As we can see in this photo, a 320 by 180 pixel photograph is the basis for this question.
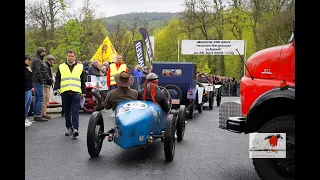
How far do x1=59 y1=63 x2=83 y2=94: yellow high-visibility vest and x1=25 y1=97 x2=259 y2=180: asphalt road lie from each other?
3.35 feet

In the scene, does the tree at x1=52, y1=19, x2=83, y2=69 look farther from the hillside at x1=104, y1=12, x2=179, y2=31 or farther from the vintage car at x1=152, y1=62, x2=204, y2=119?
the vintage car at x1=152, y1=62, x2=204, y2=119

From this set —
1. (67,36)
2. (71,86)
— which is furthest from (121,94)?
(67,36)

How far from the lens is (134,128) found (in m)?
5.42

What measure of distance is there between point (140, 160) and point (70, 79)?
8.83 feet

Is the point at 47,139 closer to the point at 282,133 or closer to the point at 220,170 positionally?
the point at 220,170

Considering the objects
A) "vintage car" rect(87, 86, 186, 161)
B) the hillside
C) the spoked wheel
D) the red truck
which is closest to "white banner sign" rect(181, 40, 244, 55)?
the hillside

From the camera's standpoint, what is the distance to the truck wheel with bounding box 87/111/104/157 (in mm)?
5809

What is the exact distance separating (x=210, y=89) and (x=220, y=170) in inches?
367

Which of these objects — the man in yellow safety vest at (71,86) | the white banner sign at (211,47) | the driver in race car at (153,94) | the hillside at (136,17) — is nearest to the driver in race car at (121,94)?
the driver in race car at (153,94)

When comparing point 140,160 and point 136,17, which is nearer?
point 140,160

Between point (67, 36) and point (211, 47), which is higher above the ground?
point (67, 36)

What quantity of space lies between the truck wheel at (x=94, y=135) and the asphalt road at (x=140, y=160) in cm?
13

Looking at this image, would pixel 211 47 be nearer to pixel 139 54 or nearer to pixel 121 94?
pixel 139 54

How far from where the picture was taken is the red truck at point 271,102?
4.02 meters
